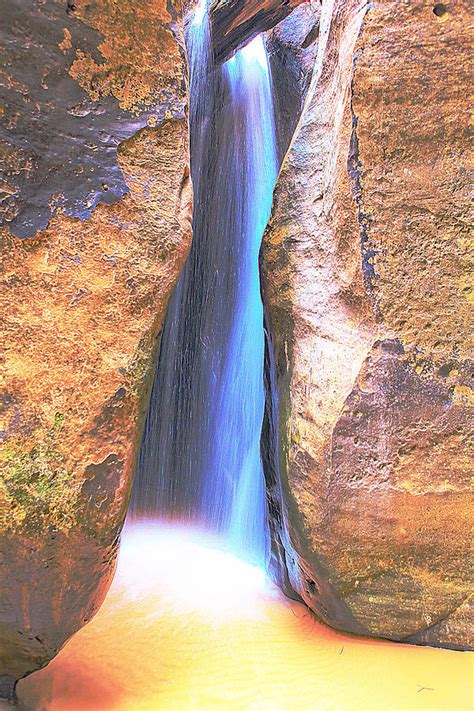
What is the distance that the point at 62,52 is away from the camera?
2.08 metres

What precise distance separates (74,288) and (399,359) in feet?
4.62

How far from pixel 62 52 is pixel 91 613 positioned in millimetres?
2181

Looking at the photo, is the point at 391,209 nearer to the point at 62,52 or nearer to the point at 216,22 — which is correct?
the point at 62,52

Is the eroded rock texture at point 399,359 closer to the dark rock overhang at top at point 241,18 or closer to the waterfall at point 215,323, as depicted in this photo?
the waterfall at point 215,323

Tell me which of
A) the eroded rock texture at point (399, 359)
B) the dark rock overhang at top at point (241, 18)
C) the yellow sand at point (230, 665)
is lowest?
the yellow sand at point (230, 665)

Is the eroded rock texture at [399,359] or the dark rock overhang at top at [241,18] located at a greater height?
the dark rock overhang at top at [241,18]

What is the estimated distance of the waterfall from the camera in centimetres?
563

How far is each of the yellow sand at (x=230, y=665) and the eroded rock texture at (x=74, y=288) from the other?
368 millimetres

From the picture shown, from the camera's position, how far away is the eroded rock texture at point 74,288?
1.90m

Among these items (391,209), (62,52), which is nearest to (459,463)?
(391,209)

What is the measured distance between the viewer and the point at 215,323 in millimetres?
6012

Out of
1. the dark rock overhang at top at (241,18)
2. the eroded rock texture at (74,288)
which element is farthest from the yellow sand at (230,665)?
the dark rock overhang at top at (241,18)

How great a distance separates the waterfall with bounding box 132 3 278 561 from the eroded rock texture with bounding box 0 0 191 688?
11.1 ft

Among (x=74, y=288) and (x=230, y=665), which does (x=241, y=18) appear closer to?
(x=74, y=288)
